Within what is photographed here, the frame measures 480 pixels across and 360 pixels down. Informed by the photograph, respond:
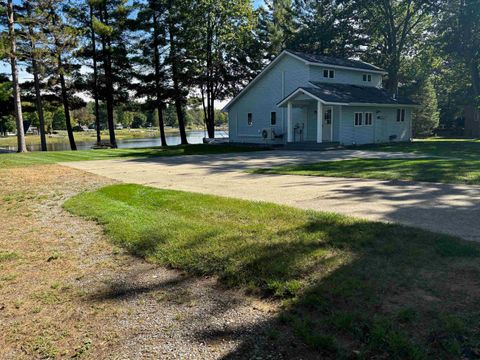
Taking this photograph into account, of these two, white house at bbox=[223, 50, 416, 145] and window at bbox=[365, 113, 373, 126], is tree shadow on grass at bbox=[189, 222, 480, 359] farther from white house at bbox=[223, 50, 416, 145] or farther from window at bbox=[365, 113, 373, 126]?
window at bbox=[365, 113, 373, 126]

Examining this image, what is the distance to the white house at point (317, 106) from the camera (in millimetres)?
24344

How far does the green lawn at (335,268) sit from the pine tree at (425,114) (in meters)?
40.1

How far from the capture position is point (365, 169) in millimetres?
11430

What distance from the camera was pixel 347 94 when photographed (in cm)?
2517

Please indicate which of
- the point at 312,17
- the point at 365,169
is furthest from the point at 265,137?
the point at 312,17

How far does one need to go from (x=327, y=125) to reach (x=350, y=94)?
257 cm

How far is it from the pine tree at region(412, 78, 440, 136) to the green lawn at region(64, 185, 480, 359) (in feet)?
132

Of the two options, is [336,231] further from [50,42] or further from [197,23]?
[197,23]

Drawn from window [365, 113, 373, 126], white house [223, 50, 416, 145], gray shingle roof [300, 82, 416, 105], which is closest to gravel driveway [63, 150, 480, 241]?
gray shingle roof [300, 82, 416, 105]

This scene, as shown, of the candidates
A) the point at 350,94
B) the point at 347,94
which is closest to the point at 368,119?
the point at 350,94

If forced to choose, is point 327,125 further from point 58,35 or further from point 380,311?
point 380,311

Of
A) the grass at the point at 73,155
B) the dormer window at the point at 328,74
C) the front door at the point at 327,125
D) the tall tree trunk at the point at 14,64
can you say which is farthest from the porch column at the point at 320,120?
the tall tree trunk at the point at 14,64

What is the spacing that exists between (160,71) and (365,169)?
24706 millimetres

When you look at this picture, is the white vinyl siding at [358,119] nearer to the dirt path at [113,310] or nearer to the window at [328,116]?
the window at [328,116]
